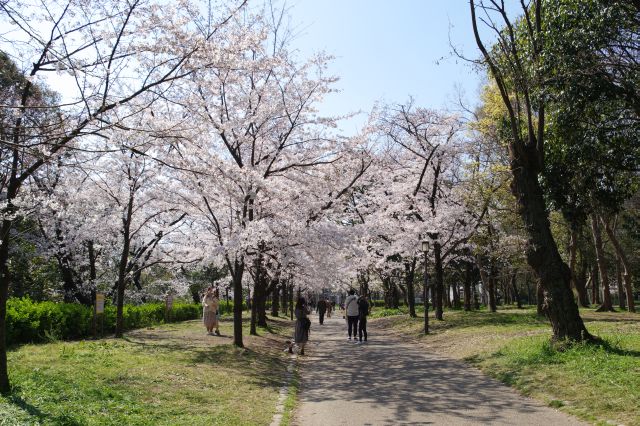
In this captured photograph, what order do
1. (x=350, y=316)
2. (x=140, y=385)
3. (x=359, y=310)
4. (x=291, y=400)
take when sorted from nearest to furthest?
(x=291, y=400) → (x=140, y=385) → (x=359, y=310) → (x=350, y=316)

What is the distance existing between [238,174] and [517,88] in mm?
6425

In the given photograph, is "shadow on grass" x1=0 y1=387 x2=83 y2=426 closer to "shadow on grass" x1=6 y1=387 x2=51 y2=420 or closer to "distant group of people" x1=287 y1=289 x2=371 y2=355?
"shadow on grass" x1=6 y1=387 x2=51 y2=420

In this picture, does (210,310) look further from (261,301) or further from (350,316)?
(261,301)

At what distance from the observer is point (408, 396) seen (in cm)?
796

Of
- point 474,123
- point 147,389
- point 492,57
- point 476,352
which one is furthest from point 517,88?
point 474,123

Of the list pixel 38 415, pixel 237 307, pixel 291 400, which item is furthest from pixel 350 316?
pixel 38 415

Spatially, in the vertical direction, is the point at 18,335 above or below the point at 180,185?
below

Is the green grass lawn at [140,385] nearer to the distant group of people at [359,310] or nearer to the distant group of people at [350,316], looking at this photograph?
the distant group of people at [350,316]

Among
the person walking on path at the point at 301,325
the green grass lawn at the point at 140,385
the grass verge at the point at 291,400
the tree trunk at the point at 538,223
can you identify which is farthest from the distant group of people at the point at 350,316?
the tree trunk at the point at 538,223

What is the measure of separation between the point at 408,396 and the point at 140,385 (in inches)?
164

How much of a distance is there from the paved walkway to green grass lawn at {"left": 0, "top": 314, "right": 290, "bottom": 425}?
0.73 meters

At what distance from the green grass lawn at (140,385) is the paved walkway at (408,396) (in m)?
0.73

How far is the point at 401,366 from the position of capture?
11336 mm

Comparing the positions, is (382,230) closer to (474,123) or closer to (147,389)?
(474,123)
